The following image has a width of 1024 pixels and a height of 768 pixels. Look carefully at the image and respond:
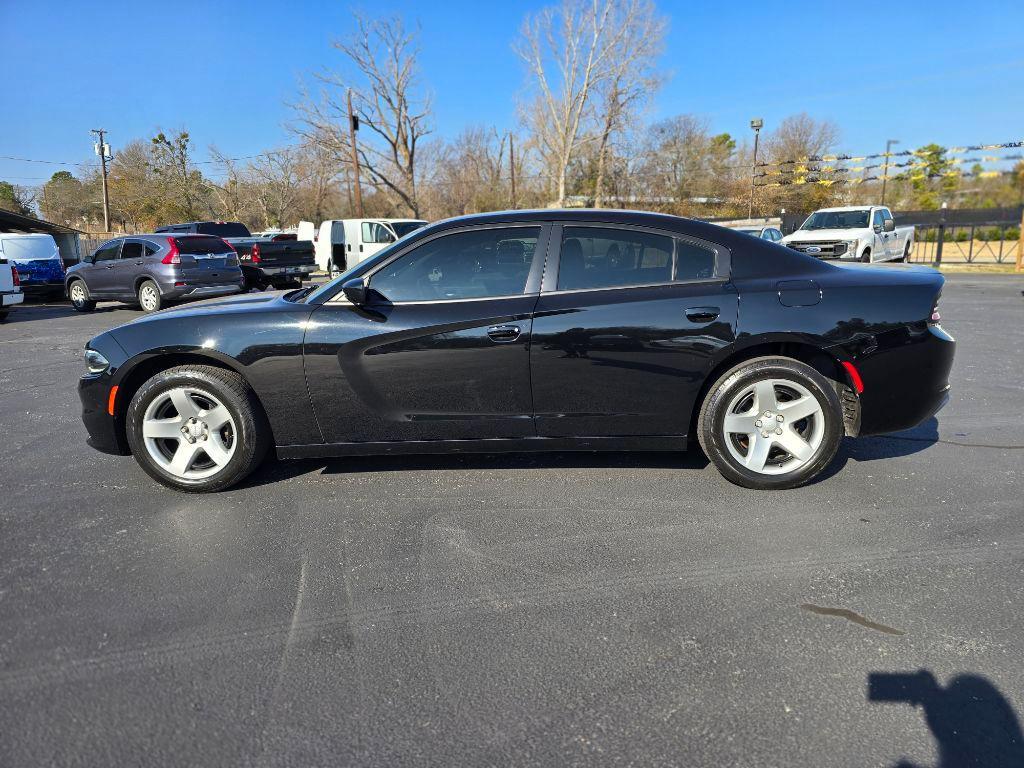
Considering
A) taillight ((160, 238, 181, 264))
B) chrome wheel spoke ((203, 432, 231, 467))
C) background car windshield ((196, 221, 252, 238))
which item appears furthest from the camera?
background car windshield ((196, 221, 252, 238))

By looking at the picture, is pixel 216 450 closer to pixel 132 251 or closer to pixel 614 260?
pixel 614 260

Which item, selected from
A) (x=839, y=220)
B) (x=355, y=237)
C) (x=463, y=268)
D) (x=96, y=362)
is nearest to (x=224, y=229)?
(x=355, y=237)

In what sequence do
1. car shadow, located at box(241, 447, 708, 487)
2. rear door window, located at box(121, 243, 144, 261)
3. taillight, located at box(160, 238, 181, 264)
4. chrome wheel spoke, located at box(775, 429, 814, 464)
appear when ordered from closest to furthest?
1. chrome wheel spoke, located at box(775, 429, 814, 464)
2. car shadow, located at box(241, 447, 708, 487)
3. taillight, located at box(160, 238, 181, 264)
4. rear door window, located at box(121, 243, 144, 261)

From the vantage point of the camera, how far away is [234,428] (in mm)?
3680

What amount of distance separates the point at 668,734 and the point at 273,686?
1.26 m

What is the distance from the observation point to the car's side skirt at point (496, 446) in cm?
367

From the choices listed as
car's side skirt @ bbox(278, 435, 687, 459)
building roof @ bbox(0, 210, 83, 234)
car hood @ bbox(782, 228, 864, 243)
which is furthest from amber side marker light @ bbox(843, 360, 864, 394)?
building roof @ bbox(0, 210, 83, 234)

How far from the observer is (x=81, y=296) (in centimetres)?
1515

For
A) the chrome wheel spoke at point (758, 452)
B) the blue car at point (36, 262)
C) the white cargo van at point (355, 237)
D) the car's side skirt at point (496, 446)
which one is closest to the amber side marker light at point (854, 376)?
the chrome wheel spoke at point (758, 452)

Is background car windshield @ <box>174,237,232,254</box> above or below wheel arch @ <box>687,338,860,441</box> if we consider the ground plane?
above

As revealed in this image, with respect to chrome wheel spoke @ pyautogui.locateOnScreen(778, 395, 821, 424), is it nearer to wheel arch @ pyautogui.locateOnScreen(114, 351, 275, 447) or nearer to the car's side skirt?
the car's side skirt

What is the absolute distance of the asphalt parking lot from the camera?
194 cm

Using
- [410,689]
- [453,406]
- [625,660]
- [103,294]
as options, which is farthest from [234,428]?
[103,294]

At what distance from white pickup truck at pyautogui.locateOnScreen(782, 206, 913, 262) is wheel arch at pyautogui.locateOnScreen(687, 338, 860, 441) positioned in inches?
603
